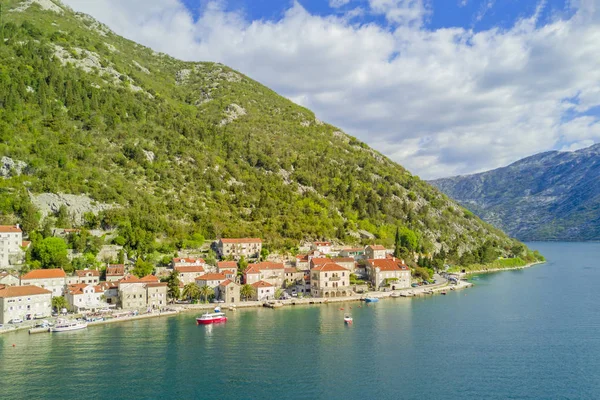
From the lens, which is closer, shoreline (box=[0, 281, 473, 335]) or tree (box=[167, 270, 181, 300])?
shoreline (box=[0, 281, 473, 335])

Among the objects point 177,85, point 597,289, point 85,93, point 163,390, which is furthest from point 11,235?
point 177,85

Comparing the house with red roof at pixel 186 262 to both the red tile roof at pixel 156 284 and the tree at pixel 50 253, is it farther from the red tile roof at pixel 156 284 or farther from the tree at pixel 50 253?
the tree at pixel 50 253

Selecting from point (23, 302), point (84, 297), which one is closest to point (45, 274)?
point (84, 297)

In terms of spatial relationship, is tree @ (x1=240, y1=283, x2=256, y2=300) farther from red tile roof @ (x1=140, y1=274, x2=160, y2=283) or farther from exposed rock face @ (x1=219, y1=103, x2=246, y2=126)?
exposed rock face @ (x1=219, y1=103, x2=246, y2=126)

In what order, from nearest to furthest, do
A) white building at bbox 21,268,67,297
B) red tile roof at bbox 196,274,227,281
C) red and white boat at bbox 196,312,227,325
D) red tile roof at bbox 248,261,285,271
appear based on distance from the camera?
red and white boat at bbox 196,312,227,325
white building at bbox 21,268,67,297
red tile roof at bbox 196,274,227,281
red tile roof at bbox 248,261,285,271

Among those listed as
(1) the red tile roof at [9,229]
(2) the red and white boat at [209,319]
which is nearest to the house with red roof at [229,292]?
(2) the red and white boat at [209,319]

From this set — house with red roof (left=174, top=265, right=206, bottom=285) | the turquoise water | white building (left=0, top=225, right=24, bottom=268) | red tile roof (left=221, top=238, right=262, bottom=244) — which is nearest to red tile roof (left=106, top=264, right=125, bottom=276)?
house with red roof (left=174, top=265, right=206, bottom=285)
